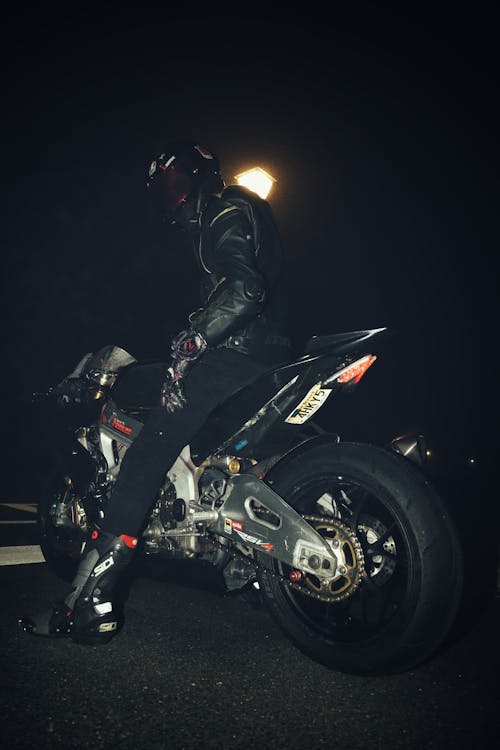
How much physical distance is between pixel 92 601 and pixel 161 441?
2.58ft

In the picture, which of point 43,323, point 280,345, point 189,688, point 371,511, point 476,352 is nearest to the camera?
point 189,688

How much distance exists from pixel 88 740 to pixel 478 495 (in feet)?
5.74

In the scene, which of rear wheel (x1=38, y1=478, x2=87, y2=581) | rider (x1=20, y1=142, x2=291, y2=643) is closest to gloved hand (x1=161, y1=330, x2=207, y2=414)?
rider (x1=20, y1=142, x2=291, y2=643)

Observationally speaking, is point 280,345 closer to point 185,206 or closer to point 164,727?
point 185,206

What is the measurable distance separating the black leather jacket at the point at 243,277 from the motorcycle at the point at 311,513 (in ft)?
0.99

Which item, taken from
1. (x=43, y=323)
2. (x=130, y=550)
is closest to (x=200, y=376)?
(x=130, y=550)

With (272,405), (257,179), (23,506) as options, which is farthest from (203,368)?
(23,506)

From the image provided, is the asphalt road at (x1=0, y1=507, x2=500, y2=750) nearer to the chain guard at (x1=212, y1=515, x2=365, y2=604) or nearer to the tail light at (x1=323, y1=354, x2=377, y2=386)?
the chain guard at (x1=212, y1=515, x2=365, y2=604)

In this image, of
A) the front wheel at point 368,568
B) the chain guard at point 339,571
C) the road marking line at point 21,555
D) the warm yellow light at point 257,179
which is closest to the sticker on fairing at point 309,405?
the front wheel at point 368,568

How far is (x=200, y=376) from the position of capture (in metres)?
2.62

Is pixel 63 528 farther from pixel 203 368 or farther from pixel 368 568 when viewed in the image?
pixel 368 568

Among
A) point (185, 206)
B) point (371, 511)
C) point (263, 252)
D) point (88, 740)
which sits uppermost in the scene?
point (185, 206)

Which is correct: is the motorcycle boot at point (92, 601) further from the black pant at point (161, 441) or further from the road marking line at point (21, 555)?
the road marking line at point (21, 555)

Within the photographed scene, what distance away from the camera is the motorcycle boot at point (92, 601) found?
221 cm
